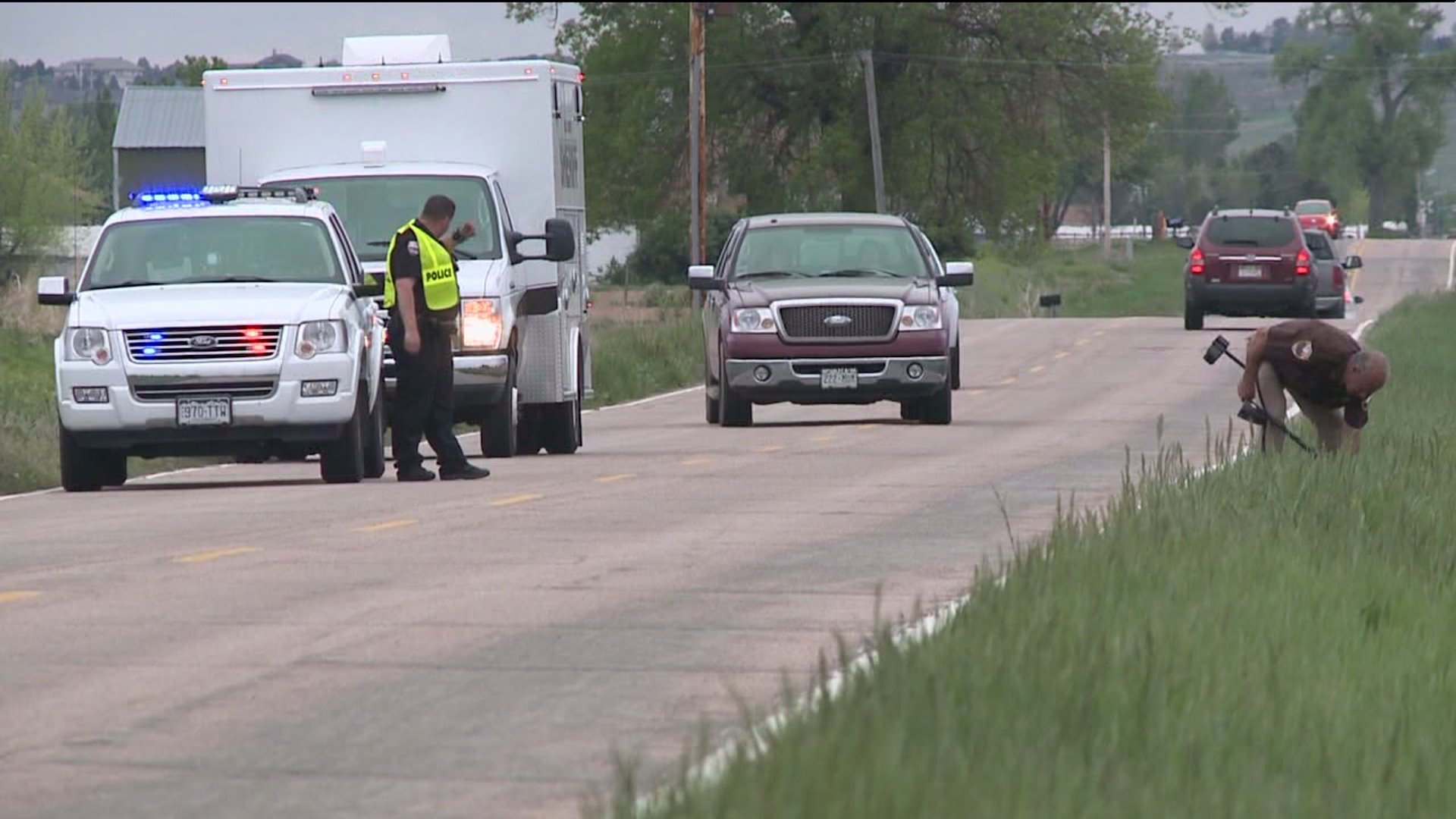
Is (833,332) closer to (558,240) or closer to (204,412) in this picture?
(558,240)

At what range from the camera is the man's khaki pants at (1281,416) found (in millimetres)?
16531

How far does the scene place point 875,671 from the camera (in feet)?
25.0

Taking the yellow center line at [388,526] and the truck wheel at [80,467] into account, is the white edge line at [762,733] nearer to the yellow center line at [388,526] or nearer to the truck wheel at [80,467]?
the yellow center line at [388,526]

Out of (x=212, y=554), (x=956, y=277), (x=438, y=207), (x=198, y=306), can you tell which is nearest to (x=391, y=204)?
(x=438, y=207)

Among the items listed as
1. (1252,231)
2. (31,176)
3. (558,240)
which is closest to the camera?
(558,240)

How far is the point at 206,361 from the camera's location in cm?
1922

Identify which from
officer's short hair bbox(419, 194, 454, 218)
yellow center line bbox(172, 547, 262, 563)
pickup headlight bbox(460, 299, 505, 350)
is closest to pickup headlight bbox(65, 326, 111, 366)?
officer's short hair bbox(419, 194, 454, 218)

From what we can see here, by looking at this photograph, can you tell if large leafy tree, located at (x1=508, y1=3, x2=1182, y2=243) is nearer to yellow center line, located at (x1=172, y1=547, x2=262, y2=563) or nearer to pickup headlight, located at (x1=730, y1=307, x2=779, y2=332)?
pickup headlight, located at (x1=730, y1=307, x2=779, y2=332)

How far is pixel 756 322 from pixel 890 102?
48715mm

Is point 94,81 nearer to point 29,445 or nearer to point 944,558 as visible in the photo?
point 29,445

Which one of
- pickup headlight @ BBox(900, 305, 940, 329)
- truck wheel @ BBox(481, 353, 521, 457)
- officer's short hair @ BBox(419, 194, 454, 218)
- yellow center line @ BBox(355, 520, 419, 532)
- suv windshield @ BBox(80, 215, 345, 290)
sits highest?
A: officer's short hair @ BBox(419, 194, 454, 218)

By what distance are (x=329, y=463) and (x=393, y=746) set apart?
11.9m

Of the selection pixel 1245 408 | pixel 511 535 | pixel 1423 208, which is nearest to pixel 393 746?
pixel 511 535

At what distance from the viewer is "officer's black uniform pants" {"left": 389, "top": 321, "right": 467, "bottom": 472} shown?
2008 centimetres
